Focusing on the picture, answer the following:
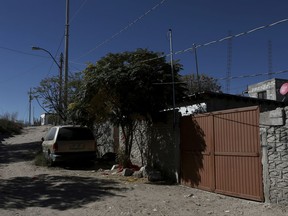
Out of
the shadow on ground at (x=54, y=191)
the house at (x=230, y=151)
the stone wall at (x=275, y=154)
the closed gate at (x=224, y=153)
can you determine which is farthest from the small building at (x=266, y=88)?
the stone wall at (x=275, y=154)

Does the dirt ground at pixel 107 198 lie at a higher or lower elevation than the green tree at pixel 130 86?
lower

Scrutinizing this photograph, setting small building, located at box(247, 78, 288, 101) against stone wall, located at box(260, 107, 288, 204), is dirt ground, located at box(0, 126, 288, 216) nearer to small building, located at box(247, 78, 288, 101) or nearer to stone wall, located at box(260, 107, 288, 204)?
stone wall, located at box(260, 107, 288, 204)

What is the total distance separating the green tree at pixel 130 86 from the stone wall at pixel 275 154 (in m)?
4.88

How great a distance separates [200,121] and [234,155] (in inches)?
74.3

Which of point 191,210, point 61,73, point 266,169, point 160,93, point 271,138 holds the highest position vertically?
point 61,73

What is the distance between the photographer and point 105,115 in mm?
15008

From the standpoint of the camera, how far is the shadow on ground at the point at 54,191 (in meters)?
9.14

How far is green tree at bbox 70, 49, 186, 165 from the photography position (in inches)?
507

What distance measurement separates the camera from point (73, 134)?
15.9m

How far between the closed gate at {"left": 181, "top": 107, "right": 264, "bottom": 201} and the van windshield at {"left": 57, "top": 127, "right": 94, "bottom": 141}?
5696mm

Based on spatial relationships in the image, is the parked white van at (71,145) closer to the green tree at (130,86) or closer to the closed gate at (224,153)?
the green tree at (130,86)

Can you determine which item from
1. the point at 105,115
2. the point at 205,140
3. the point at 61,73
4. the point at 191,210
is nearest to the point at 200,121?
the point at 205,140

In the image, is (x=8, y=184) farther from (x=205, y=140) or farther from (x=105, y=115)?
(x=205, y=140)

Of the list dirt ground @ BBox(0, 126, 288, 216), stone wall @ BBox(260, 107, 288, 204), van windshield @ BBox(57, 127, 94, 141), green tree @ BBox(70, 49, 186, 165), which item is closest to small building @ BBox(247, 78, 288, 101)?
van windshield @ BBox(57, 127, 94, 141)
